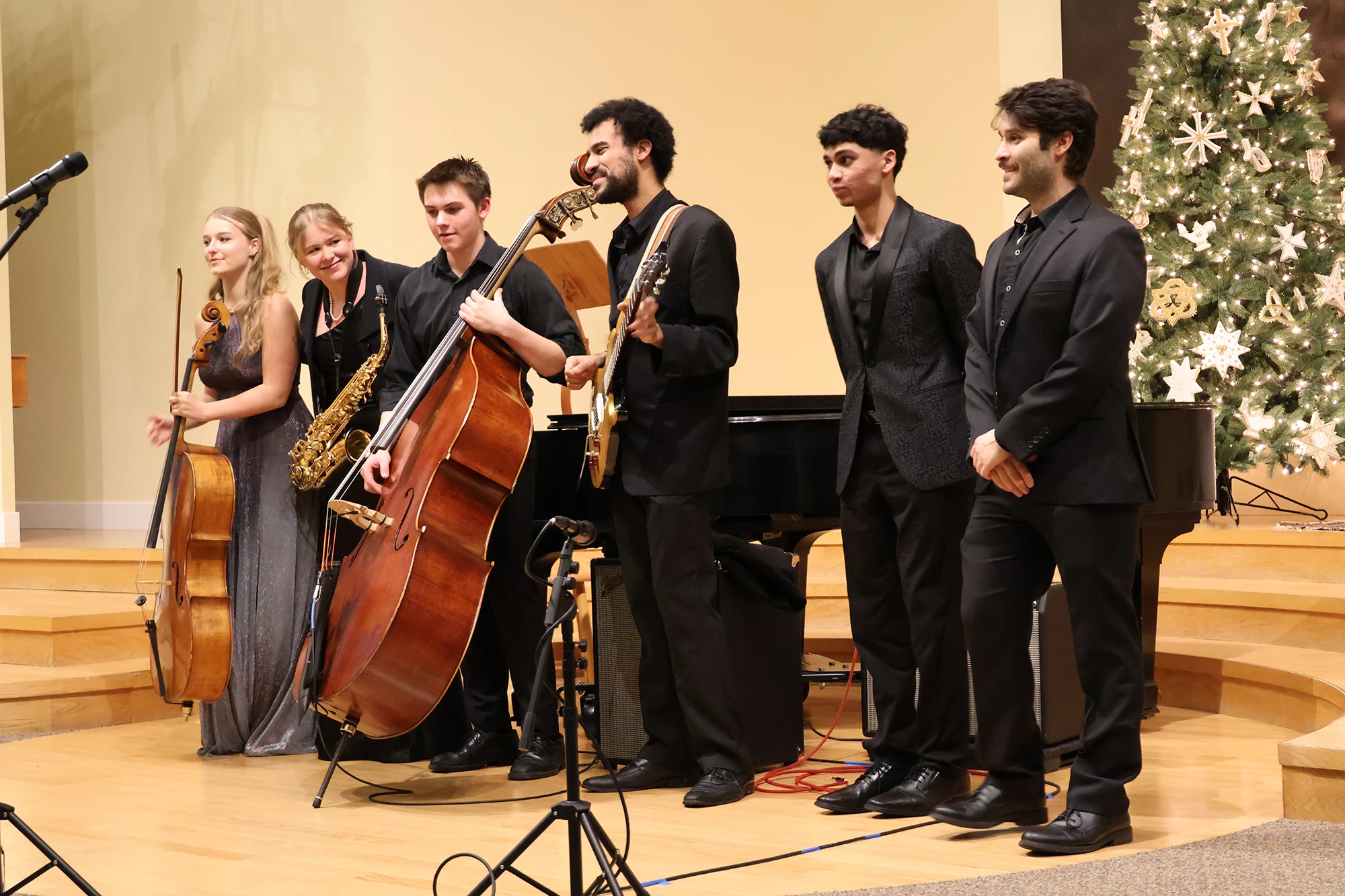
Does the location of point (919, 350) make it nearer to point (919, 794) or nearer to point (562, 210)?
point (562, 210)

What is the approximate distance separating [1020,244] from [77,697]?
374 cm

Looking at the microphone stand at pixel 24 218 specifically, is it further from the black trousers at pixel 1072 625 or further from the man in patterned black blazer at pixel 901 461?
the black trousers at pixel 1072 625

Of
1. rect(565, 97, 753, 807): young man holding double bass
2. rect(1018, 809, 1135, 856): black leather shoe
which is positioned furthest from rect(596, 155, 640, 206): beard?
rect(1018, 809, 1135, 856): black leather shoe

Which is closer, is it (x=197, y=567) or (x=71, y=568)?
(x=197, y=567)

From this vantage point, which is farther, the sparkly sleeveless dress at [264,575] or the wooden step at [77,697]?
the wooden step at [77,697]

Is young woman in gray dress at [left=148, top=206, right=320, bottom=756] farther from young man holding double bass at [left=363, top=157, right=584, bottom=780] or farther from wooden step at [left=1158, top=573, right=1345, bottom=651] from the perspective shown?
wooden step at [left=1158, top=573, right=1345, bottom=651]

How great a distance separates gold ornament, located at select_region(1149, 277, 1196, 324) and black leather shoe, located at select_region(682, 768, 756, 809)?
421cm

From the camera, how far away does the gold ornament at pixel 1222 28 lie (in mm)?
6957

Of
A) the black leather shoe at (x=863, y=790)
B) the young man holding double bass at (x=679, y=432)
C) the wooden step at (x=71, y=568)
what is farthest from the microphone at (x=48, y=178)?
the wooden step at (x=71, y=568)

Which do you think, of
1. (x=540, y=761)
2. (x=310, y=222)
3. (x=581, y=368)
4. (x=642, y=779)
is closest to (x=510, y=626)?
(x=540, y=761)

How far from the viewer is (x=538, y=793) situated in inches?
150

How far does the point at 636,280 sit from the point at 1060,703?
1775mm

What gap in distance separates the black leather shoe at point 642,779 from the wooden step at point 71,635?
244 centimetres

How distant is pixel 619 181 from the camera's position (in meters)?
3.71
